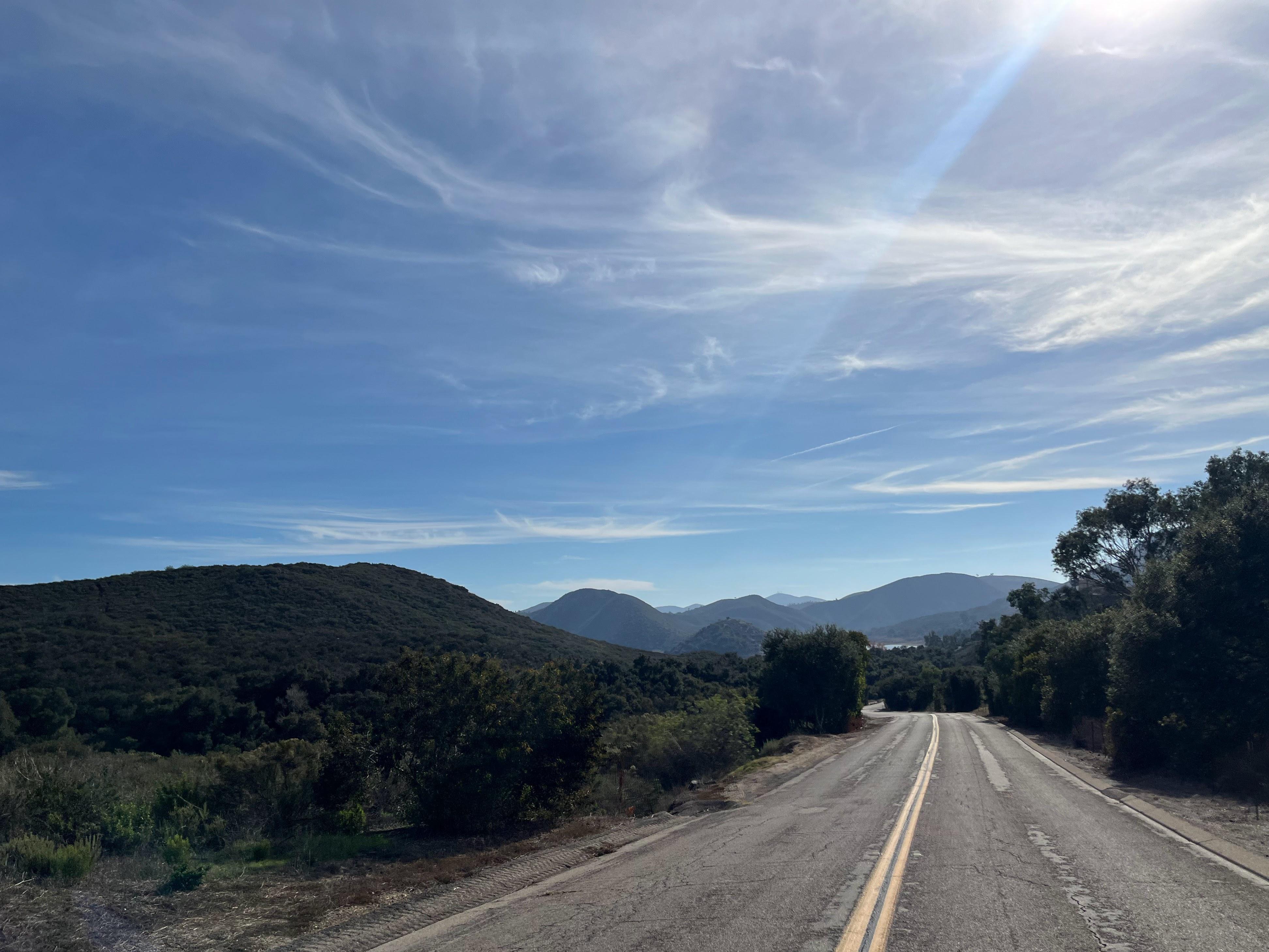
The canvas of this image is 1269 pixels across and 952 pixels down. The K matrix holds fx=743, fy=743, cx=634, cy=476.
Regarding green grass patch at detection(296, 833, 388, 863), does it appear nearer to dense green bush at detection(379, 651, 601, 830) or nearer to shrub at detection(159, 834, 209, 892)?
dense green bush at detection(379, 651, 601, 830)

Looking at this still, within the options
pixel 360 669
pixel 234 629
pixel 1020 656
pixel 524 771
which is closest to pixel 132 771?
pixel 524 771

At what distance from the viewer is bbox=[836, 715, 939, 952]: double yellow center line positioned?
6.02 m

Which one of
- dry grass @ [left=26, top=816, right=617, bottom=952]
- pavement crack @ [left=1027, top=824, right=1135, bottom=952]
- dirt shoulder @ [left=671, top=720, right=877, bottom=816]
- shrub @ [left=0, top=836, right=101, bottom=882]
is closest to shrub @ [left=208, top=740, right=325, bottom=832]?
dry grass @ [left=26, top=816, right=617, bottom=952]

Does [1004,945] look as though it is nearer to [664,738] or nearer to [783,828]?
[783,828]

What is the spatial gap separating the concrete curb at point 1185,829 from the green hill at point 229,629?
23.4 m

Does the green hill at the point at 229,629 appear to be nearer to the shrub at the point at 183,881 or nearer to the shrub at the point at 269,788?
the shrub at the point at 269,788

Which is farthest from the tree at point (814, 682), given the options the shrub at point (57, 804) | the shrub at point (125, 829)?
the shrub at point (57, 804)

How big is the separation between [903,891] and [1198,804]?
30.3 ft

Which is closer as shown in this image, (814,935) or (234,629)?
(814,935)

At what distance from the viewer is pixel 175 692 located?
32906mm

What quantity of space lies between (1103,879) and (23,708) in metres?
36.0

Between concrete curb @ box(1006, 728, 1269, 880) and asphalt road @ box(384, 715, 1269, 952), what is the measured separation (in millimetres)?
233

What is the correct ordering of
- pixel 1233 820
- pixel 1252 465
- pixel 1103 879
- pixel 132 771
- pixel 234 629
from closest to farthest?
pixel 1103 879
pixel 1233 820
pixel 132 771
pixel 1252 465
pixel 234 629

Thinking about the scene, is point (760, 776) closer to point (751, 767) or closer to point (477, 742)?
point (751, 767)
